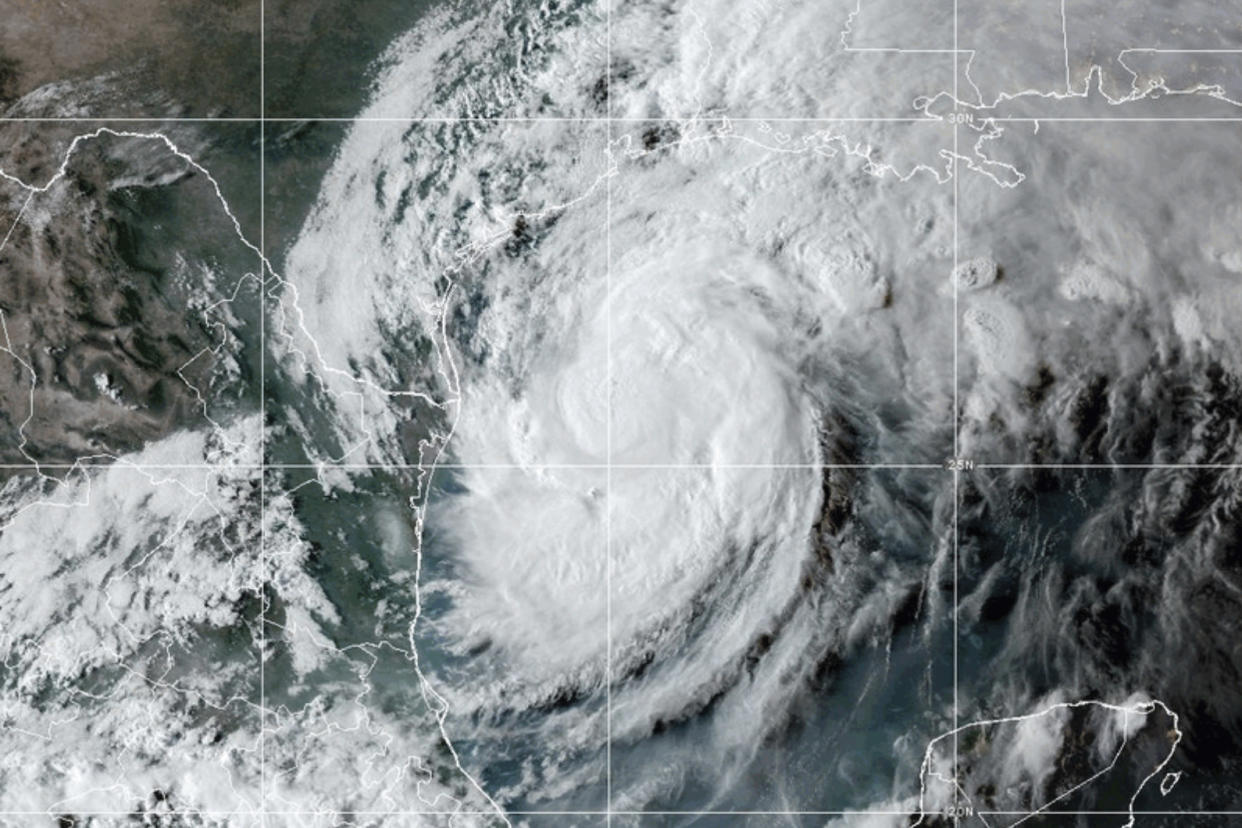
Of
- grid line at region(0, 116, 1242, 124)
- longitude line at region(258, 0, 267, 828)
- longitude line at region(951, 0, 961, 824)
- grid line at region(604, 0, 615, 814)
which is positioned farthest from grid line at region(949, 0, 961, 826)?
longitude line at region(258, 0, 267, 828)

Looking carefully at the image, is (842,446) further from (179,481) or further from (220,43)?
(220,43)

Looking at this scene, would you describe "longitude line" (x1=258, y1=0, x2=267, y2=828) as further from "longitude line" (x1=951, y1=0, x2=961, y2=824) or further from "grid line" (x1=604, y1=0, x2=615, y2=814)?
"longitude line" (x1=951, y1=0, x2=961, y2=824)

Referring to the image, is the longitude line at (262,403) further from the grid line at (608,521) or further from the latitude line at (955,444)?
the latitude line at (955,444)

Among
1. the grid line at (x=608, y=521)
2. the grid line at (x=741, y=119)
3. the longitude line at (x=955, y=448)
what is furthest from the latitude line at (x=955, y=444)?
the grid line at (x=608, y=521)

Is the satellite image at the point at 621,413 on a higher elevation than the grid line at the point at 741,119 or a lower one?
lower

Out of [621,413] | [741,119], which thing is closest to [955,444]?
[621,413]

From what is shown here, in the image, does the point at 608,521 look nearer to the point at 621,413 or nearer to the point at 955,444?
the point at 621,413

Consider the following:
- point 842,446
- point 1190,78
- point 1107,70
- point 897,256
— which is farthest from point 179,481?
point 1190,78

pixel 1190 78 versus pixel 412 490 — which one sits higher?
pixel 1190 78
